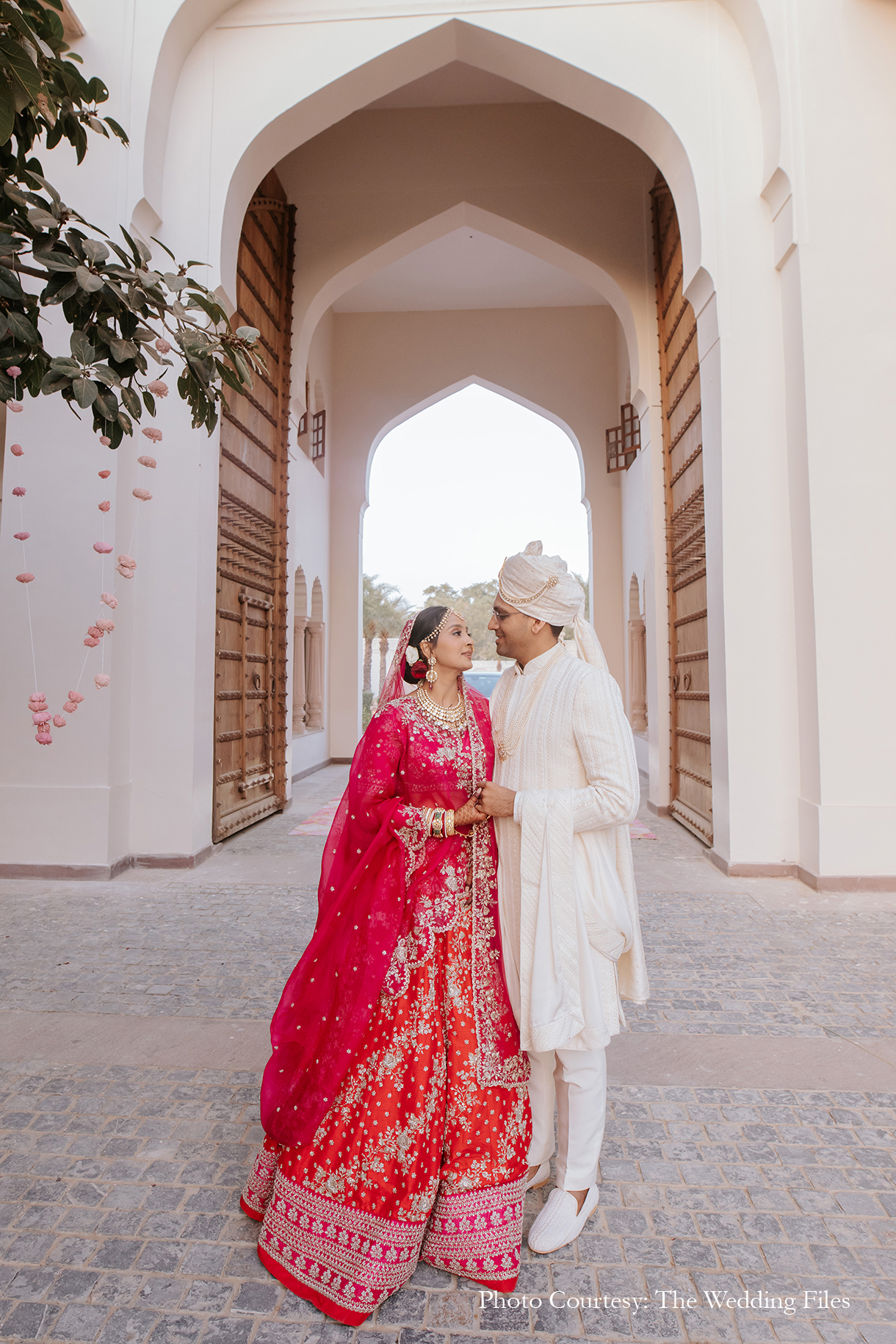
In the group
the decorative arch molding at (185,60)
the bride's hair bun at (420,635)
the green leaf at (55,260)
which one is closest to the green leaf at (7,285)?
the green leaf at (55,260)

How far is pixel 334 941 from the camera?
6.39ft

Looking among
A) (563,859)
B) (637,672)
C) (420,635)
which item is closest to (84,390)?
(420,635)

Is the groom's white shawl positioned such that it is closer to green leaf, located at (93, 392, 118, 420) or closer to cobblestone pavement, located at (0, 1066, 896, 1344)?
cobblestone pavement, located at (0, 1066, 896, 1344)

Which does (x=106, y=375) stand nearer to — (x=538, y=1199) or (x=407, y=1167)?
(x=407, y=1167)

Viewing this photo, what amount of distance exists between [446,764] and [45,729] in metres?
1.34

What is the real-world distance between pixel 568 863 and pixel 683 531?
5956 mm

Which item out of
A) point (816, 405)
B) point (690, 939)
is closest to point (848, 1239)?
point (690, 939)

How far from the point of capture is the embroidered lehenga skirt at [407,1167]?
1.70 metres

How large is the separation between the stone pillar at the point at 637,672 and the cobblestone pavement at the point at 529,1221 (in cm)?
941

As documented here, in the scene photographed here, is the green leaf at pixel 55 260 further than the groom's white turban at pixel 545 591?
No

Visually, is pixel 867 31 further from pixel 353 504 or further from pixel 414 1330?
pixel 353 504

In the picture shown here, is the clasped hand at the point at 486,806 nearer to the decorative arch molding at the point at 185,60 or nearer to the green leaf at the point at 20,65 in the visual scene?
the green leaf at the point at 20,65

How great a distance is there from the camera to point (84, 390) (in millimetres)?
1689

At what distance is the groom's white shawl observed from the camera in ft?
5.82
